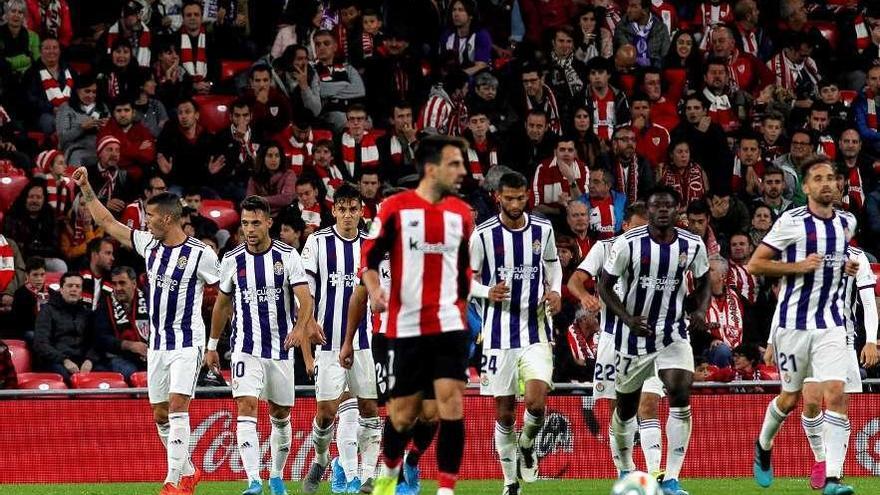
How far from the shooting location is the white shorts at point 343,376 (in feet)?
48.4

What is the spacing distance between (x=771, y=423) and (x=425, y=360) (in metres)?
4.03

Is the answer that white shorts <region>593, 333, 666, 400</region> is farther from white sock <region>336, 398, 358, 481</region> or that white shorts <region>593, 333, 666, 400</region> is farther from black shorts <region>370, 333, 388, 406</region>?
white sock <region>336, 398, 358, 481</region>

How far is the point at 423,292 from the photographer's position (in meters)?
10.9

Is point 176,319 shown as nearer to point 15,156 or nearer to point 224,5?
point 15,156

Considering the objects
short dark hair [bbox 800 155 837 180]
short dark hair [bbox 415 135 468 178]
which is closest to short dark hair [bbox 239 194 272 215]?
short dark hair [bbox 415 135 468 178]

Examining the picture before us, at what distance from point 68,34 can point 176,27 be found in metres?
1.52

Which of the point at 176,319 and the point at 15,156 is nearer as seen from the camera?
the point at 176,319

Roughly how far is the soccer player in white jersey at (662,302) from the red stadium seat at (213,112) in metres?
9.12

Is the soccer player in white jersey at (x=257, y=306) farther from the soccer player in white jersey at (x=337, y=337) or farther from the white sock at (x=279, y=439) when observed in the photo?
the soccer player in white jersey at (x=337, y=337)

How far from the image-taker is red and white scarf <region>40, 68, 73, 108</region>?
69.8 feet

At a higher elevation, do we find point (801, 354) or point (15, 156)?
point (15, 156)

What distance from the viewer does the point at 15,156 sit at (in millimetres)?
19906

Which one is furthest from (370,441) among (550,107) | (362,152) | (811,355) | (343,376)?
(550,107)

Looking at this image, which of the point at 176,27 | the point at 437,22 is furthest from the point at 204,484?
the point at 437,22
